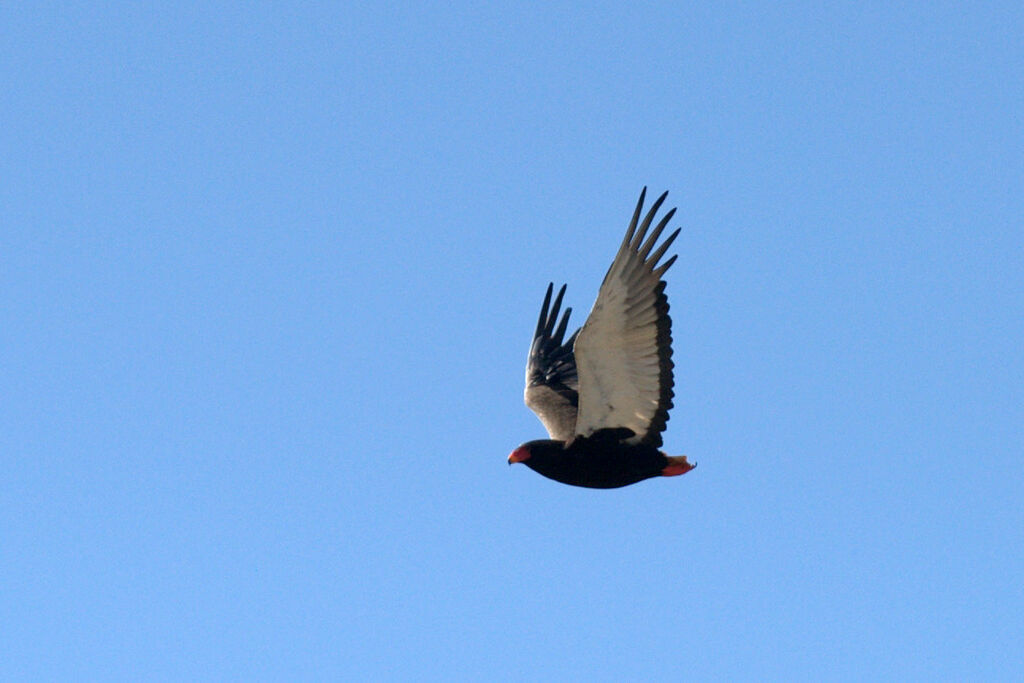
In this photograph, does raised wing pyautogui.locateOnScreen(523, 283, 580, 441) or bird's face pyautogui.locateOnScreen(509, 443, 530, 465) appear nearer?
bird's face pyautogui.locateOnScreen(509, 443, 530, 465)

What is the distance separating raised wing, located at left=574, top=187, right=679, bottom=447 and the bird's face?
4.27 ft

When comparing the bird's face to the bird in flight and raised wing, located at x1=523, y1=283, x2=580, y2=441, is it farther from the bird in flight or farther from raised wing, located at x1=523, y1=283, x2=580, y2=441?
raised wing, located at x1=523, y1=283, x2=580, y2=441

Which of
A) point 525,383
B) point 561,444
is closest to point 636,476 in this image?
point 561,444

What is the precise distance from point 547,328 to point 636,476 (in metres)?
5.61

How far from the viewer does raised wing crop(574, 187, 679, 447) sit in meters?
18.8

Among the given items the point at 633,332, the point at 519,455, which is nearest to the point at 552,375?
the point at 519,455

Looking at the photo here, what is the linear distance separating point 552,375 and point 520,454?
4.73 meters

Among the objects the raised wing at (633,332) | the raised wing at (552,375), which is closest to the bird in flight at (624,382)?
the raised wing at (633,332)

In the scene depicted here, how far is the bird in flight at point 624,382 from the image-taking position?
18891 millimetres

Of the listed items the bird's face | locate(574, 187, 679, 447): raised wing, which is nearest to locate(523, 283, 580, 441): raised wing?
the bird's face

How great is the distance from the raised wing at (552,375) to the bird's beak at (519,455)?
101 inches

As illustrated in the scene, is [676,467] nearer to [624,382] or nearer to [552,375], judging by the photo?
[624,382]

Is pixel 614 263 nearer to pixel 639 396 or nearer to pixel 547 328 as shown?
pixel 639 396

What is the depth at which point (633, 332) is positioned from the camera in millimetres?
19016
